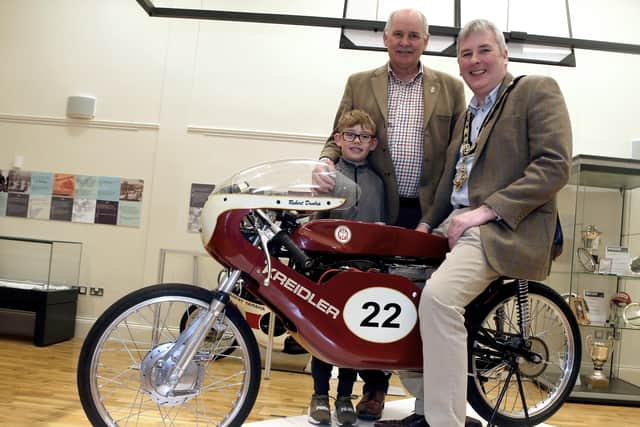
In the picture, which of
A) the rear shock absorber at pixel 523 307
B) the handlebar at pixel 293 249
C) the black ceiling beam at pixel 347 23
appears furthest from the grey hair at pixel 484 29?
the black ceiling beam at pixel 347 23

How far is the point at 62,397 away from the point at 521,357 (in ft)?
7.19

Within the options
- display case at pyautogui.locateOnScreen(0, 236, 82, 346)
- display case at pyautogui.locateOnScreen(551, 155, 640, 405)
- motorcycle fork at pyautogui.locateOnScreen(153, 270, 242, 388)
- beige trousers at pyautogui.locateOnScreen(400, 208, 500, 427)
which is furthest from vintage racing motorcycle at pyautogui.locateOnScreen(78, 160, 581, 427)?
display case at pyautogui.locateOnScreen(0, 236, 82, 346)

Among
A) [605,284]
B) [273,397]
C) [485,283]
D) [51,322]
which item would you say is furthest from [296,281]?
[51,322]

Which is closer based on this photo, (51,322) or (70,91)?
(51,322)

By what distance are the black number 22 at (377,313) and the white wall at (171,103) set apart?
319 centimetres

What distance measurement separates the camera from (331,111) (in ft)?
16.2

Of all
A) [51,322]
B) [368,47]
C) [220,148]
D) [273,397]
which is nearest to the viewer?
[273,397]

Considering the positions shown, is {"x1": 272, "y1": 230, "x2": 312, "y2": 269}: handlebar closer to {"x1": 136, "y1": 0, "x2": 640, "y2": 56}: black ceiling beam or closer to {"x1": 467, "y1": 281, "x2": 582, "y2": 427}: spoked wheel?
{"x1": 467, "y1": 281, "x2": 582, "y2": 427}: spoked wheel

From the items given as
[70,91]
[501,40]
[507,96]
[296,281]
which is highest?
[70,91]

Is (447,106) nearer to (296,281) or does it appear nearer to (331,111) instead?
(296,281)

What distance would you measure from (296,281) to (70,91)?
4187 mm

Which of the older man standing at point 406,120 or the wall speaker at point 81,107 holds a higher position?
the wall speaker at point 81,107

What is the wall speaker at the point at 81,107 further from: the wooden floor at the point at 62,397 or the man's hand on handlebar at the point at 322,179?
the man's hand on handlebar at the point at 322,179

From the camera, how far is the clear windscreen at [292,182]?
1.79 meters
